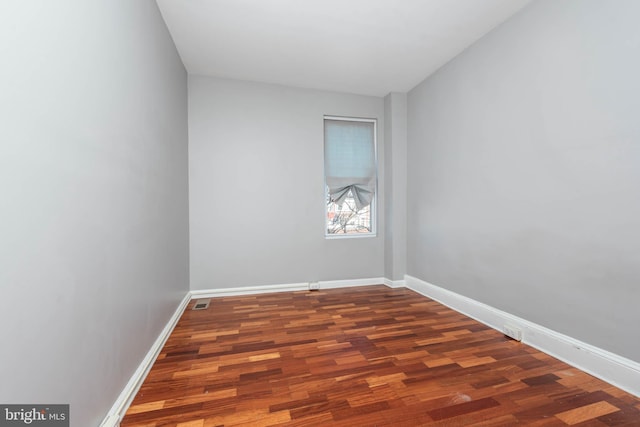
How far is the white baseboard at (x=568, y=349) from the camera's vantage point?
5.69 ft

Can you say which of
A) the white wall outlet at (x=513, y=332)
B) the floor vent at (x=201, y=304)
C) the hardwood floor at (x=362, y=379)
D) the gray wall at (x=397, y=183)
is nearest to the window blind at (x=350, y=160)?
the gray wall at (x=397, y=183)

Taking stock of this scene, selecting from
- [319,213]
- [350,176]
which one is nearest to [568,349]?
[319,213]

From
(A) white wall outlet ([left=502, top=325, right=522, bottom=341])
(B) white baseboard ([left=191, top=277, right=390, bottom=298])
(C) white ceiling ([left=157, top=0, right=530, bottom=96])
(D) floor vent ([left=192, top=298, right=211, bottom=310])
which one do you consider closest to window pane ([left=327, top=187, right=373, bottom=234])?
(B) white baseboard ([left=191, top=277, right=390, bottom=298])

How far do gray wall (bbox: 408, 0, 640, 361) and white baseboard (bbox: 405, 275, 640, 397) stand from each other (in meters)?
0.06

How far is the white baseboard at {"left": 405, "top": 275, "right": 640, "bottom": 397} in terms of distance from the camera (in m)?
1.74

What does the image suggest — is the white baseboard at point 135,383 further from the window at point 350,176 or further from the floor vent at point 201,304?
the window at point 350,176

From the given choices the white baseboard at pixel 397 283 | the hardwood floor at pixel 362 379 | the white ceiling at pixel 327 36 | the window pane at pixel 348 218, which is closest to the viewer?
the hardwood floor at pixel 362 379

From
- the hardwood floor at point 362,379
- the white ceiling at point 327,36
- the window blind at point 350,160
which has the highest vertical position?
the white ceiling at point 327,36

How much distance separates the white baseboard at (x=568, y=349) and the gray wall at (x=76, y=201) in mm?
2983

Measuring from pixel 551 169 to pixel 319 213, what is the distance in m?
2.64

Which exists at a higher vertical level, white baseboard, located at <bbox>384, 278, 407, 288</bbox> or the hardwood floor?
white baseboard, located at <bbox>384, 278, 407, 288</bbox>

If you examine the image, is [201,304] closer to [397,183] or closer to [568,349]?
[397,183]

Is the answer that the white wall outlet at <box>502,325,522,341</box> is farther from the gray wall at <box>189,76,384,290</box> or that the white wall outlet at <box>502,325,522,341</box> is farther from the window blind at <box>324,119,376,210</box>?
the window blind at <box>324,119,376,210</box>

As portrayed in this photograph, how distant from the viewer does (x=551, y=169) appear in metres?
2.17
